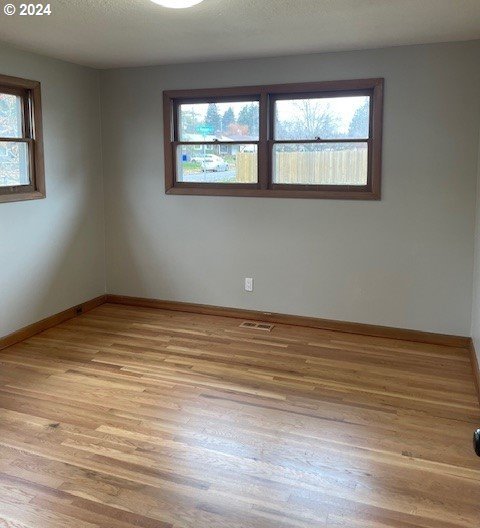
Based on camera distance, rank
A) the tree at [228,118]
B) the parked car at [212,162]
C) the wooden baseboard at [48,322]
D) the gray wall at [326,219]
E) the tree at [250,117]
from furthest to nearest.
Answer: the parked car at [212,162] < the tree at [228,118] < the tree at [250,117] < the wooden baseboard at [48,322] < the gray wall at [326,219]

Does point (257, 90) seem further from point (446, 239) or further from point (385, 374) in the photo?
point (385, 374)

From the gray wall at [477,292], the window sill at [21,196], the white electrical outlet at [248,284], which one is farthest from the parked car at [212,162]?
the gray wall at [477,292]

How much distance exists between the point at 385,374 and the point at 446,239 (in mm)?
1225

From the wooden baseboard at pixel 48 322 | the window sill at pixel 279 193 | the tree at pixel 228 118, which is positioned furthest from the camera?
A: the tree at pixel 228 118

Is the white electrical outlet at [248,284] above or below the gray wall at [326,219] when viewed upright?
below

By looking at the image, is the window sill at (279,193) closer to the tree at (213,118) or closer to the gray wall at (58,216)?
the tree at (213,118)

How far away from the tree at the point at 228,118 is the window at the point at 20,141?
60.9 inches

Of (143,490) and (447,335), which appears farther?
(447,335)

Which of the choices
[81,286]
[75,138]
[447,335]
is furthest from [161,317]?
[447,335]

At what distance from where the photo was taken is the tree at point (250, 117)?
464 cm

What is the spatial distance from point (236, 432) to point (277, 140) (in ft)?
8.57

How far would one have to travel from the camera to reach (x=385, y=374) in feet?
12.1

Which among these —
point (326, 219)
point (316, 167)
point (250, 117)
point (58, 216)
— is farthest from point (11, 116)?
point (326, 219)

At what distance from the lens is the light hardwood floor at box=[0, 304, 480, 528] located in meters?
2.27
